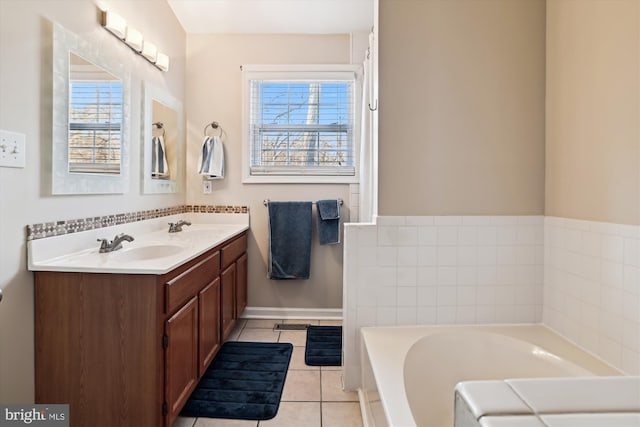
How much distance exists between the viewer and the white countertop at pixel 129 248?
147 centimetres

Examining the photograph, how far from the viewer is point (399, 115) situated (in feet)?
6.03

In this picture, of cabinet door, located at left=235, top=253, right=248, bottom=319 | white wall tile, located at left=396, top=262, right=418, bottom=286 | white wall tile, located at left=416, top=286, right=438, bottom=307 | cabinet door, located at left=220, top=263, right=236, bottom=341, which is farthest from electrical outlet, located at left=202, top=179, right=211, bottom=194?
white wall tile, located at left=416, top=286, right=438, bottom=307

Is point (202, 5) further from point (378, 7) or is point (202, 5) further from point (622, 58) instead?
point (622, 58)

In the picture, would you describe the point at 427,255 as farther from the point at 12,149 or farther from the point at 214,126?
the point at 214,126

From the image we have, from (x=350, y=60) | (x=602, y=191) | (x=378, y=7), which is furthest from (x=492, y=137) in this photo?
(x=350, y=60)

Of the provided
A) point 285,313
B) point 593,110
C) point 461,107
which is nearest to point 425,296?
point 461,107

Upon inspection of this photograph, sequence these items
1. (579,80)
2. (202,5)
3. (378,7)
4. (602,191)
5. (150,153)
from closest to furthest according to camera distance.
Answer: (602,191)
(579,80)
(378,7)
(150,153)
(202,5)

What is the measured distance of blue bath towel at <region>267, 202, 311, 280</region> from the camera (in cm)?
310

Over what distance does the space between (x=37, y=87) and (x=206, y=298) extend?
127cm

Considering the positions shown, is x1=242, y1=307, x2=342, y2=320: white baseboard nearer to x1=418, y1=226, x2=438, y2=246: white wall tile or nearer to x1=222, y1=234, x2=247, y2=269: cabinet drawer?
x1=222, y1=234, x2=247, y2=269: cabinet drawer

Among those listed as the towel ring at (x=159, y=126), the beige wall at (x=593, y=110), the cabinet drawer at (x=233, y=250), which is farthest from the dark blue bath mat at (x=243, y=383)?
the beige wall at (x=593, y=110)

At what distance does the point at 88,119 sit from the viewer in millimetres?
1816

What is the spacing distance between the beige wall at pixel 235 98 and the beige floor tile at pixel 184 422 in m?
1.52

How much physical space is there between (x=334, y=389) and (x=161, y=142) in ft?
6.81
